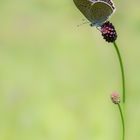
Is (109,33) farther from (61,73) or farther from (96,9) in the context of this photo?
(61,73)

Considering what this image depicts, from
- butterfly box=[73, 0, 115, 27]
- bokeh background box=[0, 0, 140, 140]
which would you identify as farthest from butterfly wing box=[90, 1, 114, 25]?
bokeh background box=[0, 0, 140, 140]

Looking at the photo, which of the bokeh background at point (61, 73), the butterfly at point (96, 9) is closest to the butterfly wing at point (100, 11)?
the butterfly at point (96, 9)

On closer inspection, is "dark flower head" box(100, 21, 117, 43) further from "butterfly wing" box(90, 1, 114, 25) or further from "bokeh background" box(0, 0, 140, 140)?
"bokeh background" box(0, 0, 140, 140)

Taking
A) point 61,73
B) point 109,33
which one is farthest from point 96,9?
point 61,73

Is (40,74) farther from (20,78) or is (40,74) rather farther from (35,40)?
(35,40)

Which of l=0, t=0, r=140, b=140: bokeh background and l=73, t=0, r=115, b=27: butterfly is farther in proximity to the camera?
l=0, t=0, r=140, b=140: bokeh background

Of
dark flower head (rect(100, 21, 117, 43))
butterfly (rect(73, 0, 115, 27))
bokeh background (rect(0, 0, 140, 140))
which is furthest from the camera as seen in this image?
bokeh background (rect(0, 0, 140, 140))

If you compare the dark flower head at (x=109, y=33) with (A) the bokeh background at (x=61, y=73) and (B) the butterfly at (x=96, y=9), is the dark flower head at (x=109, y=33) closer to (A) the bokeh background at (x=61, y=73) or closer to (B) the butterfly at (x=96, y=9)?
(B) the butterfly at (x=96, y=9)
